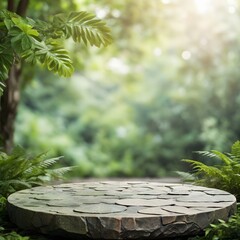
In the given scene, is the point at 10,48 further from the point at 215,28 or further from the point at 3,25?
the point at 215,28

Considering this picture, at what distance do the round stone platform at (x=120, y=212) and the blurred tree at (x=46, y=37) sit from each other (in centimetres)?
134

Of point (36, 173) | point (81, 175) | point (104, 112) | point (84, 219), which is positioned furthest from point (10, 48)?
point (104, 112)

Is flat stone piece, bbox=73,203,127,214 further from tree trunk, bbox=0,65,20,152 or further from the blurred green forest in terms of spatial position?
the blurred green forest

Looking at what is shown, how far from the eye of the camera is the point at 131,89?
18281mm

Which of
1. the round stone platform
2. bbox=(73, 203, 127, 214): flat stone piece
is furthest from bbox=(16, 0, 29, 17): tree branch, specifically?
bbox=(73, 203, 127, 214): flat stone piece

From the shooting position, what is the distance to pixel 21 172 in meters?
5.24

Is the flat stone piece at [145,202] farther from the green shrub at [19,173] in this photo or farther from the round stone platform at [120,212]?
the green shrub at [19,173]

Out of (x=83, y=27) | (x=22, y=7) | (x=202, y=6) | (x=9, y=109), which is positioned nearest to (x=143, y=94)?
(x=202, y=6)

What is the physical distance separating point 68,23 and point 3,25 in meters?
0.85

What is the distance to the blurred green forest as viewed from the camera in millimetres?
12273

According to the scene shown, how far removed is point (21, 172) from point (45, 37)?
5.13 ft

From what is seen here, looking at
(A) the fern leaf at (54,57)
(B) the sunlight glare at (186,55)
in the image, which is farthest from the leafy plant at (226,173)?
(B) the sunlight glare at (186,55)

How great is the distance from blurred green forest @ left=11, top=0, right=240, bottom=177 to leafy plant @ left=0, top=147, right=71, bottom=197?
14.8 ft

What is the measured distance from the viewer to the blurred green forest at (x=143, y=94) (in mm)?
12273
